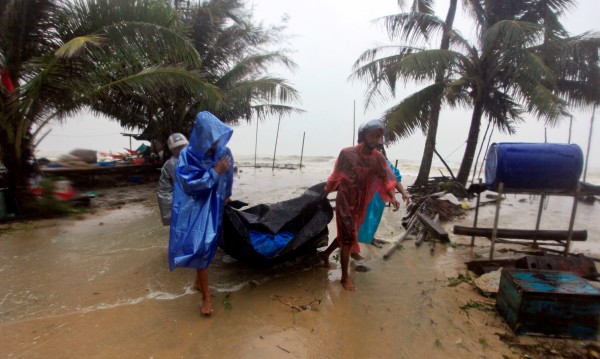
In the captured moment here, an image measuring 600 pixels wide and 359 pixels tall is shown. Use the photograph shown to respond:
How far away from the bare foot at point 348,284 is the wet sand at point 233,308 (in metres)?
0.10

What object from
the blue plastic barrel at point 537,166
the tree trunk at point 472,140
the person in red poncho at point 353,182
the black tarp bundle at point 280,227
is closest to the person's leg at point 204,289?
the black tarp bundle at point 280,227

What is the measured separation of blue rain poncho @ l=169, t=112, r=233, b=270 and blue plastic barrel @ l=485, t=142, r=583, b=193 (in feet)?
10.4

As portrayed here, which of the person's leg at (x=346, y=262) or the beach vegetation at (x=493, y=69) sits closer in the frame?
the person's leg at (x=346, y=262)

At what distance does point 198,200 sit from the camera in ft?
8.84

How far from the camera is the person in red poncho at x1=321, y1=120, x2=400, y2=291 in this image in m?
3.32

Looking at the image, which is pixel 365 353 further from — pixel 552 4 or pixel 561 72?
pixel 552 4

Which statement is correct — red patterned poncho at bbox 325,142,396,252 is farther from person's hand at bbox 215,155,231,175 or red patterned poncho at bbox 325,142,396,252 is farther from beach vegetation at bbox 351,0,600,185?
beach vegetation at bbox 351,0,600,185

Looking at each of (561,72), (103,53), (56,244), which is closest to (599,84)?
(561,72)

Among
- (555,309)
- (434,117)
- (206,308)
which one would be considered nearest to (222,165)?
(206,308)

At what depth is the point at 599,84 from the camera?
782cm

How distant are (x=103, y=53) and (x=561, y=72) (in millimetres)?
9816

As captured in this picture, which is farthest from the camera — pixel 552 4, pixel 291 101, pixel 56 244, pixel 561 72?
pixel 291 101

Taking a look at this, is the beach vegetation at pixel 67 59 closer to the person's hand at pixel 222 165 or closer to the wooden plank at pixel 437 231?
the person's hand at pixel 222 165

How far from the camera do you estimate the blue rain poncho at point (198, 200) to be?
102 inches
